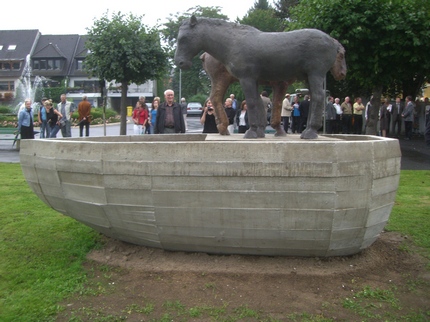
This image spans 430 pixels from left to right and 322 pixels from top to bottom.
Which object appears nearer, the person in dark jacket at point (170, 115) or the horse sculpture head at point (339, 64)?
the horse sculpture head at point (339, 64)

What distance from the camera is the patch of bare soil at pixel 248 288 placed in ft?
12.2

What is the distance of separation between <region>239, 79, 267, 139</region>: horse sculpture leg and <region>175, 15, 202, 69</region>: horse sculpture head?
0.63 m

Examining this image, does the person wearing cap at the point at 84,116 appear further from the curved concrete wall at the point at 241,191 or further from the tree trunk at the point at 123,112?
the curved concrete wall at the point at 241,191

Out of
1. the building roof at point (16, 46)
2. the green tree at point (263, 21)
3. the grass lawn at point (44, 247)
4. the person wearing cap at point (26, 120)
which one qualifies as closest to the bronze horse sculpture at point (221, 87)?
the grass lawn at point (44, 247)

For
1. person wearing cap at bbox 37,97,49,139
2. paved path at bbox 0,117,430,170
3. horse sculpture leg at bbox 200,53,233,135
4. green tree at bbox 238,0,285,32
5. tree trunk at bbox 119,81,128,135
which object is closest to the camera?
horse sculpture leg at bbox 200,53,233,135

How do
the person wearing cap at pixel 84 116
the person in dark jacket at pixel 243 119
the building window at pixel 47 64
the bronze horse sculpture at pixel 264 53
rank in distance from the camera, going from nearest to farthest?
the bronze horse sculpture at pixel 264 53 < the person in dark jacket at pixel 243 119 < the person wearing cap at pixel 84 116 < the building window at pixel 47 64

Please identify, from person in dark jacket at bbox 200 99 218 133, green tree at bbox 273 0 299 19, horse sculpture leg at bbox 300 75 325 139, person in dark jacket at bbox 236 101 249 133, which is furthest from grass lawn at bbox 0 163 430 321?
green tree at bbox 273 0 299 19

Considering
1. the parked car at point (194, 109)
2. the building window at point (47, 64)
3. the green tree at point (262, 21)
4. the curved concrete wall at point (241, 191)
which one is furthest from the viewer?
the building window at point (47, 64)

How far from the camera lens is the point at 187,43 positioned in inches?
199

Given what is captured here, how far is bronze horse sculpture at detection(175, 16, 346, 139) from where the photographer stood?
4.87 metres

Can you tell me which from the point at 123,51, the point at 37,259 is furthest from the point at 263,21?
the point at 37,259

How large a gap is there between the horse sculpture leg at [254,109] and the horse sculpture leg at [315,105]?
0.54 metres

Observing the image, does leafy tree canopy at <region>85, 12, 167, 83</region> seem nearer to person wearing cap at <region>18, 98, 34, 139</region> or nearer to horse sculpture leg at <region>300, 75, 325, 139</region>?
person wearing cap at <region>18, 98, 34, 139</region>

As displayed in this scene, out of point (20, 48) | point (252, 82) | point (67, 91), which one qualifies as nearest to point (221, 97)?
point (252, 82)
